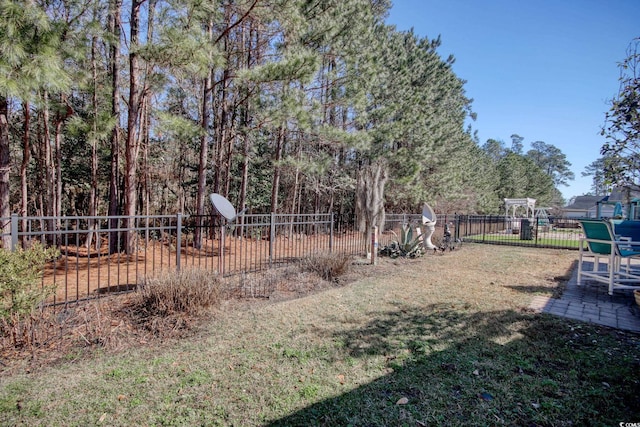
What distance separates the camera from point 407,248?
9461 mm

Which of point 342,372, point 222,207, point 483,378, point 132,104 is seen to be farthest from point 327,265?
point 132,104

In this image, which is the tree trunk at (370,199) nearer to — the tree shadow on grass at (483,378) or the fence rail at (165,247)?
the fence rail at (165,247)

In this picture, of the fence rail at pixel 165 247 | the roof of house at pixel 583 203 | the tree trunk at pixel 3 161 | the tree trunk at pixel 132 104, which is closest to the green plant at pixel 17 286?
the fence rail at pixel 165 247

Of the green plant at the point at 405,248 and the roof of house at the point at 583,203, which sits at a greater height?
the roof of house at the point at 583,203

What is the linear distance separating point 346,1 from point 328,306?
34.4 ft

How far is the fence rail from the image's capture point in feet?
15.8

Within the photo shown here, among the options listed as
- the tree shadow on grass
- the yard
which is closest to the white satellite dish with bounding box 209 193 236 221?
the yard

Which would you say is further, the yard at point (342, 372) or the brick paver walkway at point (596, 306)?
the brick paver walkway at point (596, 306)

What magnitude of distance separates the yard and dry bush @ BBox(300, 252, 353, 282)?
1718 millimetres

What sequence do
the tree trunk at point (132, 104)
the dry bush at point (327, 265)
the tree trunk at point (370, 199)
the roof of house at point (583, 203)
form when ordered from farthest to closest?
the roof of house at point (583, 203) < the tree trunk at point (370, 199) < the tree trunk at point (132, 104) < the dry bush at point (327, 265)

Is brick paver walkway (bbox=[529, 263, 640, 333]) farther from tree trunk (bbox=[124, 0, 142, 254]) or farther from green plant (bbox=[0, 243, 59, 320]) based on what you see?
tree trunk (bbox=[124, 0, 142, 254])

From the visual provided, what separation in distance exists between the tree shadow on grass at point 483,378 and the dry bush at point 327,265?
7.83 ft

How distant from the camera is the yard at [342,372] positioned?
227 cm

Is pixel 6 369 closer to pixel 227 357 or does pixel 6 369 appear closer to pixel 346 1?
pixel 227 357
